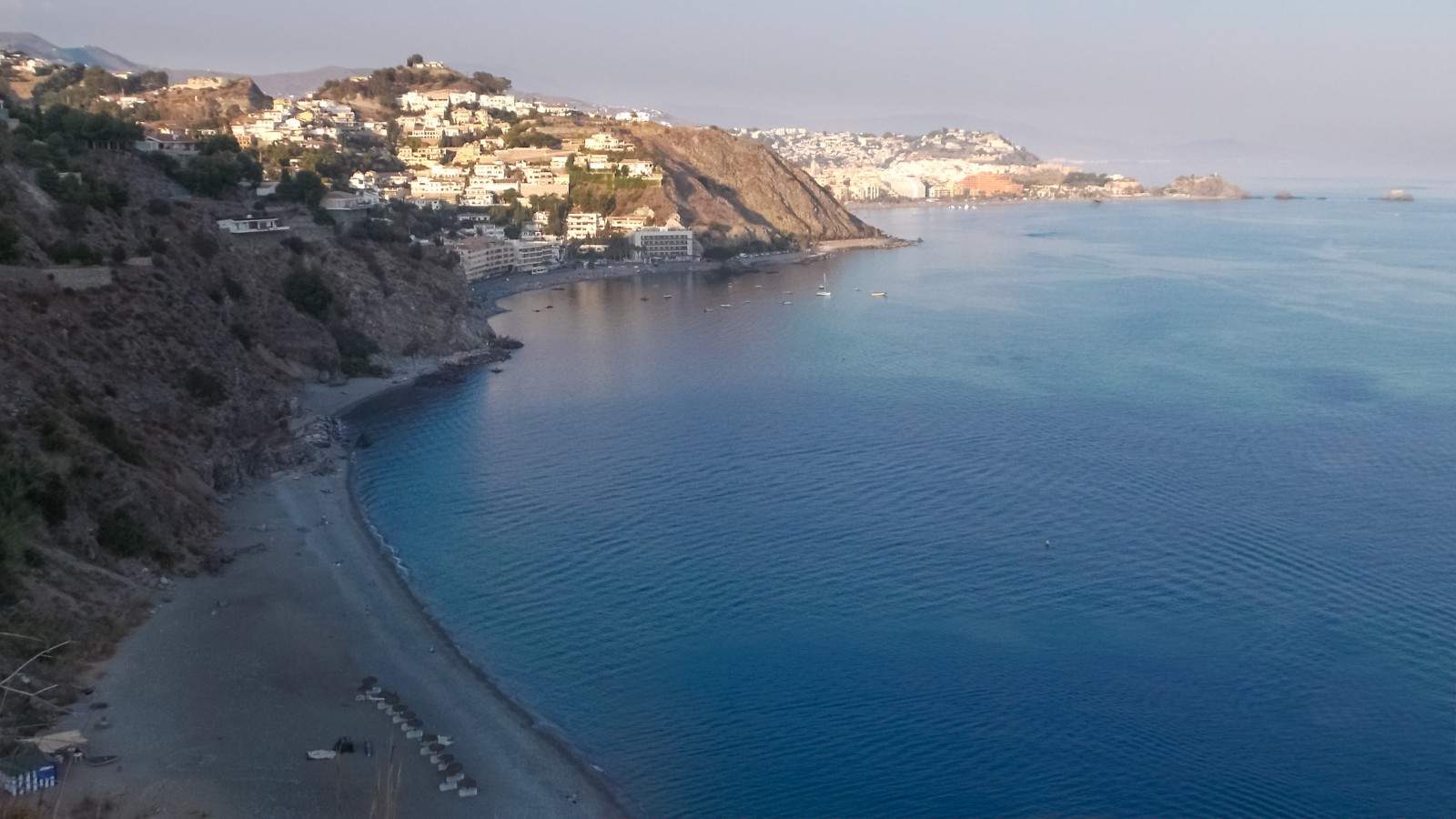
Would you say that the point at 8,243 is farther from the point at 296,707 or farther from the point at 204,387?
the point at 296,707

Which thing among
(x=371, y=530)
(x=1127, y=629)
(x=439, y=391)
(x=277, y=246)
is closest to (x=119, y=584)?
(x=371, y=530)

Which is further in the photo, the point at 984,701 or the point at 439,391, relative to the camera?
the point at 439,391

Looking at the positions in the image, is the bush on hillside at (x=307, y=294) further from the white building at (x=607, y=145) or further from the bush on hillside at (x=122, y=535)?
the white building at (x=607, y=145)

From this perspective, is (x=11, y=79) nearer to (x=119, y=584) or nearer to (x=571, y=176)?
(x=571, y=176)

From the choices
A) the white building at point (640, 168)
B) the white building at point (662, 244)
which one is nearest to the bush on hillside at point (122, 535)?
the white building at point (662, 244)

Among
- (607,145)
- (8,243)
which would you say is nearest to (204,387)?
(8,243)

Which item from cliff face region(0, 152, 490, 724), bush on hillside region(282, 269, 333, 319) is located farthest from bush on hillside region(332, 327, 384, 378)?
bush on hillside region(282, 269, 333, 319)
